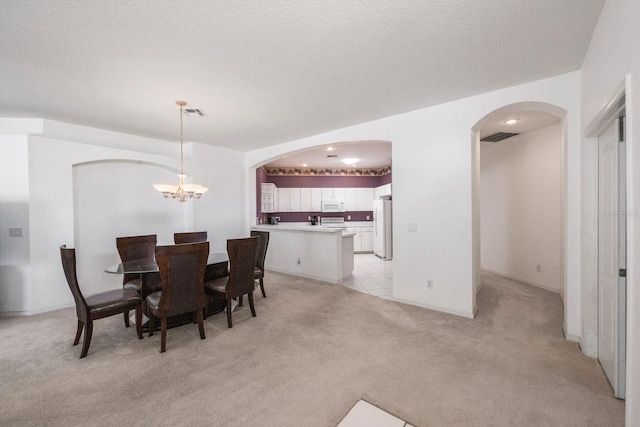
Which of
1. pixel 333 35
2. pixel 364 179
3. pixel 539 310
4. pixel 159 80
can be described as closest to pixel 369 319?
pixel 539 310

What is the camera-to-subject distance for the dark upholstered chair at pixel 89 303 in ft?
7.36

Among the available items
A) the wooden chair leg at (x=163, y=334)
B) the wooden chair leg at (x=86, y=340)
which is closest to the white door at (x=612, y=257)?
the wooden chair leg at (x=163, y=334)

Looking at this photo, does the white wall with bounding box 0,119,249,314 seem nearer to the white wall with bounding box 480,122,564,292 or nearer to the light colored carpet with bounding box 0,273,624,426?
the light colored carpet with bounding box 0,273,624,426

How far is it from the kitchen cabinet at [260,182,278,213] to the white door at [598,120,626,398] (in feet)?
19.3

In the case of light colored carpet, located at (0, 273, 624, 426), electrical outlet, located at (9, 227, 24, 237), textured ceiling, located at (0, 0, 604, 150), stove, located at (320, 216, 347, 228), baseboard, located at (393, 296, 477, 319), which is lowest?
light colored carpet, located at (0, 273, 624, 426)

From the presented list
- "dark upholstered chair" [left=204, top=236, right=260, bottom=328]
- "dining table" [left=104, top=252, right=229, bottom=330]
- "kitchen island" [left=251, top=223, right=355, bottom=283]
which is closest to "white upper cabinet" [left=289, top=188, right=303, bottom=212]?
"kitchen island" [left=251, top=223, right=355, bottom=283]

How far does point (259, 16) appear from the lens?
164 cm

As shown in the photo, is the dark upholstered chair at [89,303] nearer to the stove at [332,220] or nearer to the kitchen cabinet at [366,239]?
the stove at [332,220]

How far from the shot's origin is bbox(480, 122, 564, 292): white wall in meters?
4.01

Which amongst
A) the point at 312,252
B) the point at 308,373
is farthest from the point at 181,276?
A: the point at 312,252

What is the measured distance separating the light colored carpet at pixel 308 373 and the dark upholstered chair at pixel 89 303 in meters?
0.24

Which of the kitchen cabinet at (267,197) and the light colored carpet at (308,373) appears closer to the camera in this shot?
the light colored carpet at (308,373)

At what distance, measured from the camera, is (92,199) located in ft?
13.0

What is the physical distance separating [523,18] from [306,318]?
3.33m
